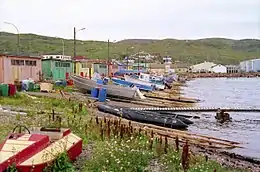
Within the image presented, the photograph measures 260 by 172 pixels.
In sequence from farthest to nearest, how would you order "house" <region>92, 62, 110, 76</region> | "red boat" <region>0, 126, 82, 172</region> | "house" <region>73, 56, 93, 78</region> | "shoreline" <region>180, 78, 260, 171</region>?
1. "house" <region>92, 62, 110, 76</region>
2. "house" <region>73, 56, 93, 78</region>
3. "shoreline" <region>180, 78, 260, 171</region>
4. "red boat" <region>0, 126, 82, 172</region>

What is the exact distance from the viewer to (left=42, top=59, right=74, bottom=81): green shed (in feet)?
166

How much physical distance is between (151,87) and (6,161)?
2148 inches

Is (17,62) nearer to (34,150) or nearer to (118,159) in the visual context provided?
(118,159)

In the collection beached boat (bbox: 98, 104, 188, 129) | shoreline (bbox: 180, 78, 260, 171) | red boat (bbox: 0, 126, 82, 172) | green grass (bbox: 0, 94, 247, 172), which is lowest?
shoreline (bbox: 180, 78, 260, 171)

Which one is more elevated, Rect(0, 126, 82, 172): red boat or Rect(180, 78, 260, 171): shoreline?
Rect(0, 126, 82, 172): red boat

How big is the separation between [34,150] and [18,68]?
3074cm

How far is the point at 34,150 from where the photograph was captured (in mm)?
10883

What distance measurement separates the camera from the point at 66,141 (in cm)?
1227

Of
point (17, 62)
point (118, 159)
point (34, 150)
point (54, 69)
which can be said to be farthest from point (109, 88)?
point (34, 150)

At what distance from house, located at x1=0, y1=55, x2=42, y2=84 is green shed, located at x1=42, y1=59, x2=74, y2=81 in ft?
15.5

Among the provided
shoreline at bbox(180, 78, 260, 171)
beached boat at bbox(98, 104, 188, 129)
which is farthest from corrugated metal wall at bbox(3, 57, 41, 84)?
shoreline at bbox(180, 78, 260, 171)

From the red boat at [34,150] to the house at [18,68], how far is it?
25472mm

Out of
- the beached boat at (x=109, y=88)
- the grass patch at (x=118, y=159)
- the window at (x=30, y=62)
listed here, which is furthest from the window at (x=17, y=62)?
the grass patch at (x=118, y=159)

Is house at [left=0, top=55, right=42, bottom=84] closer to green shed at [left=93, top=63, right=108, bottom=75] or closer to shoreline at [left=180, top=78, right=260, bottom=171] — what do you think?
shoreline at [left=180, top=78, right=260, bottom=171]
